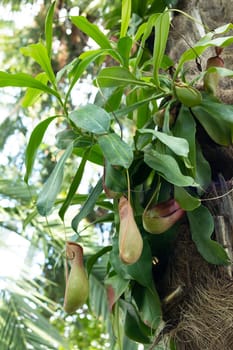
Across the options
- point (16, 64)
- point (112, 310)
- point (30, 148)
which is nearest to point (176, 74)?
point (30, 148)

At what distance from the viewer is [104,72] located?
38.9 inches

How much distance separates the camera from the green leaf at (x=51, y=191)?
0.91 m

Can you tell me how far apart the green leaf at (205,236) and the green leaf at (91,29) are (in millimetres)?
348

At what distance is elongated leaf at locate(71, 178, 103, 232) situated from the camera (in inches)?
38.6

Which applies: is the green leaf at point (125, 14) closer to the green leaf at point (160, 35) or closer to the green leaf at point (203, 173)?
the green leaf at point (160, 35)

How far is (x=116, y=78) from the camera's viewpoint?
101 cm

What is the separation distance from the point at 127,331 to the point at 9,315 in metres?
1.17

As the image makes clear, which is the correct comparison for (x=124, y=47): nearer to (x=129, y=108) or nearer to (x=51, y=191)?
(x=129, y=108)

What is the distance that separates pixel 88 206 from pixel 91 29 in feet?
1.04

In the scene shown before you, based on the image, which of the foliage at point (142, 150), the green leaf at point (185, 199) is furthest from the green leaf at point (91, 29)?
the green leaf at point (185, 199)

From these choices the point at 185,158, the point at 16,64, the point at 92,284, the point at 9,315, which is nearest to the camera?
the point at 185,158

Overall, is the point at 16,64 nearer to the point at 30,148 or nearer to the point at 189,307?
the point at 30,148

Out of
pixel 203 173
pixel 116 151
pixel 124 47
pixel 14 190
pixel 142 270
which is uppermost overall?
pixel 124 47

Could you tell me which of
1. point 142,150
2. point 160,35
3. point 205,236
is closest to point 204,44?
point 160,35
